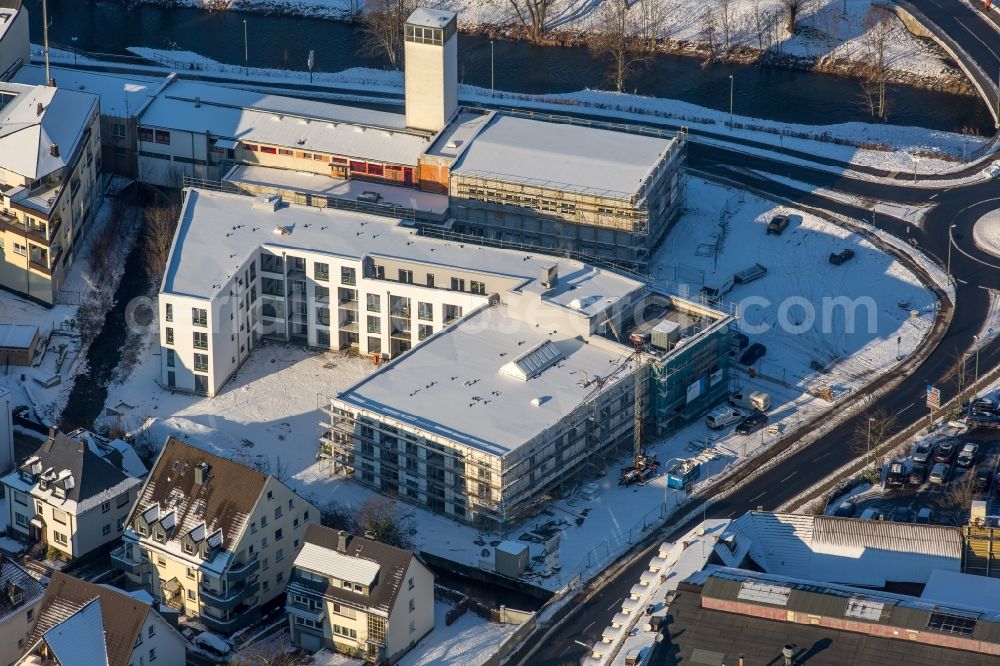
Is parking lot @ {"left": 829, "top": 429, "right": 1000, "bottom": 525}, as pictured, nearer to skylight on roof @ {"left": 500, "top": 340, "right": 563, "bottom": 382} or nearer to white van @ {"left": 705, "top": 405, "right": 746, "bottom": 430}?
white van @ {"left": 705, "top": 405, "right": 746, "bottom": 430}

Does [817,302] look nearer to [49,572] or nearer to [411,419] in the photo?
[411,419]

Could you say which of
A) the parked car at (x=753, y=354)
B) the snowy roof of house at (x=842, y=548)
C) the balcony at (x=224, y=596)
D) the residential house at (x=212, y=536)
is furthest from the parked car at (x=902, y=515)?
the balcony at (x=224, y=596)

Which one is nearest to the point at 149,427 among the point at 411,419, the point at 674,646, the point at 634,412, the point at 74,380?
the point at 74,380

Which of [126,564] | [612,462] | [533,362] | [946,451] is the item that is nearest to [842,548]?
[946,451]

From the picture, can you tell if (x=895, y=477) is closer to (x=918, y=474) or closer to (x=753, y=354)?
(x=918, y=474)

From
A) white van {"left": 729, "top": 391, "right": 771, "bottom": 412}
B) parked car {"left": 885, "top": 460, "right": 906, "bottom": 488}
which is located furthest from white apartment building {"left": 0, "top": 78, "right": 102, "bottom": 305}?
parked car {"left": 885, "top": 460, "right": 906, "bottom": 488}

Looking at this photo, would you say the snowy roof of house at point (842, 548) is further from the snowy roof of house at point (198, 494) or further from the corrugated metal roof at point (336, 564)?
the snowy roof of house at point (198, 494)
